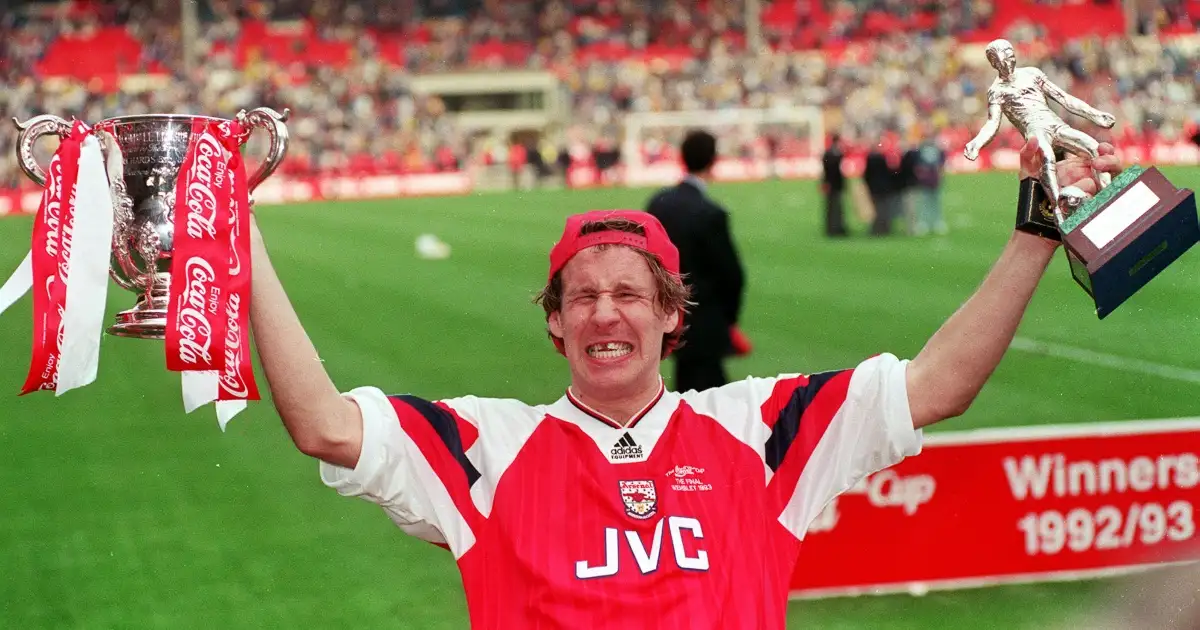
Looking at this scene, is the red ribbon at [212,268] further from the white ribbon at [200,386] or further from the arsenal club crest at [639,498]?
the arsenal club crest at [639,498]

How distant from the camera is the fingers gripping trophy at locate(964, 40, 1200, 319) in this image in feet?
10.4

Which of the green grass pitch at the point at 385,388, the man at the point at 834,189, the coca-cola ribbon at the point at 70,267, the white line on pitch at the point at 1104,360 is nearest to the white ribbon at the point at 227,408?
the coca-cola ribbon at the point at 70,267

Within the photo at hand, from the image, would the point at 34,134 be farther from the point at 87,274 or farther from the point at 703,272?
the point at 703,272

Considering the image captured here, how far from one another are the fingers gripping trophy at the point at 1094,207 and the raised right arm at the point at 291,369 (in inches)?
54.6

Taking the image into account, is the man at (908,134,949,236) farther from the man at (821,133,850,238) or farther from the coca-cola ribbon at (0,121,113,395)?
the coca-cola ribbon at (0,121,113,395)

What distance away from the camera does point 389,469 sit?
10.9ft

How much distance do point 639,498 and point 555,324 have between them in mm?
491

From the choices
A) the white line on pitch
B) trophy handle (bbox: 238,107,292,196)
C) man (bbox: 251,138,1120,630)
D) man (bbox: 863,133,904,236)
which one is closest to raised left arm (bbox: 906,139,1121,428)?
man (bbox: 251,138,1120,630)

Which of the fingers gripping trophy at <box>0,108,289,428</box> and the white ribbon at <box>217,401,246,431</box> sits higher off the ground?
the fingers gripping trophy at <box>0,108,289,428</box>

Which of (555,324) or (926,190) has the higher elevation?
(926,190)

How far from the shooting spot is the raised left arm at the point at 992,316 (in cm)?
334

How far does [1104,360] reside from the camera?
1334cm

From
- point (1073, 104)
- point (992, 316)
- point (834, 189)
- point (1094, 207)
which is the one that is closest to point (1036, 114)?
point (1073, 104)

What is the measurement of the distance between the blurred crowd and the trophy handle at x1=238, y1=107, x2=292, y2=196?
43.7 metres
